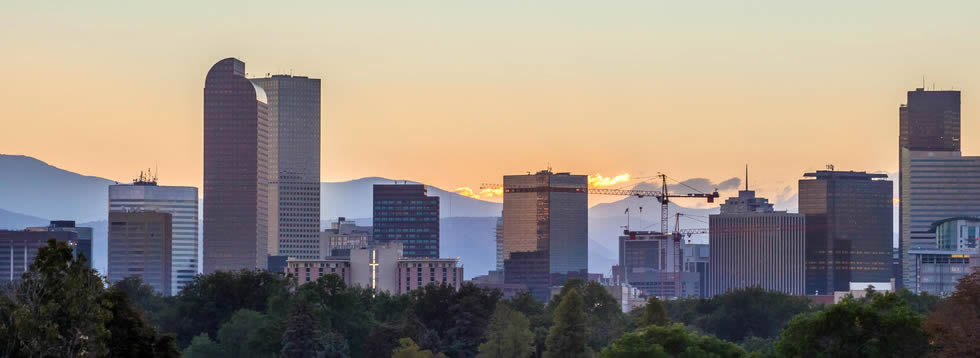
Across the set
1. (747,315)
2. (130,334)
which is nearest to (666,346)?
(130,334)

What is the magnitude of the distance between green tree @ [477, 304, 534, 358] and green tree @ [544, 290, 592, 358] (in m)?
2.12

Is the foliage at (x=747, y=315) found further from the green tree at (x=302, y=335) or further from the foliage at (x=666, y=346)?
the foliage at (x=666, y=346)

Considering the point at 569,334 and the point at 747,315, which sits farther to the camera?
the point at 747,315

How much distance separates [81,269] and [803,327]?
139ft

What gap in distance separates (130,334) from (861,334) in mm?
37917

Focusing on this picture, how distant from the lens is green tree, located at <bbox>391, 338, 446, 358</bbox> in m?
120

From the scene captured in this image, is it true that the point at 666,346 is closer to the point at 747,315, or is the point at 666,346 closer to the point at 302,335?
the point at 302,335

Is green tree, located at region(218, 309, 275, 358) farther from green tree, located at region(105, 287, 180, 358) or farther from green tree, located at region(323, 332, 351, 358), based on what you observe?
green tree, located at region(105, 287, 180, 358)

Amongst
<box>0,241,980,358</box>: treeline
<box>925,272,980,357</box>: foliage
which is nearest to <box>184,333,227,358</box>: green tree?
<box>0,241,980,358</box>: treeline

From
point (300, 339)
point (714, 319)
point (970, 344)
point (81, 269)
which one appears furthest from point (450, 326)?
point (81, 269)

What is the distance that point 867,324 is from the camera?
291ft

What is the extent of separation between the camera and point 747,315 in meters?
184

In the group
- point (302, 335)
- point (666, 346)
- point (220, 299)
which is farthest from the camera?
point (220, 299)

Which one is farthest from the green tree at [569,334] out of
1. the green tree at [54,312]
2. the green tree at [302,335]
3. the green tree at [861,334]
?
the green tree at [54,312]
